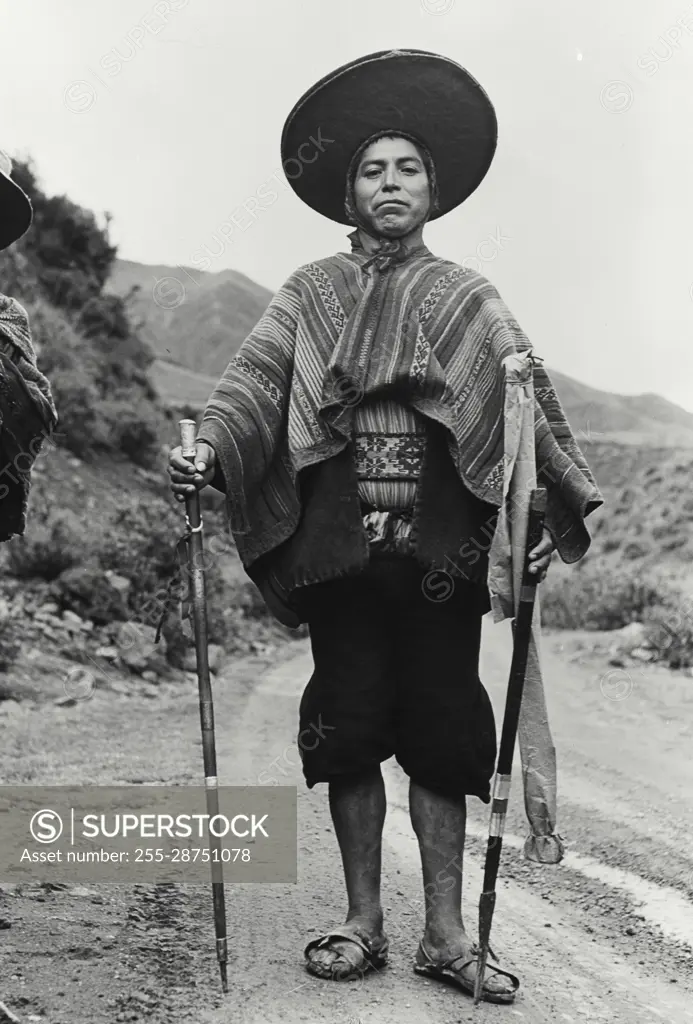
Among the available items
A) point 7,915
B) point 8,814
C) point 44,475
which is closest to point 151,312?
point 44,475

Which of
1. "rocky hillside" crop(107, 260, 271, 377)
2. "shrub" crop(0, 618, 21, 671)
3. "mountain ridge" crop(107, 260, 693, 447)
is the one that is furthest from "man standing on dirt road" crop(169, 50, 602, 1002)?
"mountain ridge" crop(107, 260, 693, 447)

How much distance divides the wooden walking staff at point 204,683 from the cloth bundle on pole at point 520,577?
2.44ft

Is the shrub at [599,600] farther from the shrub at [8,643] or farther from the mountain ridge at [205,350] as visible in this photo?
the shrub at [8,643]

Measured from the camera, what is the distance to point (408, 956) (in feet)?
10.1

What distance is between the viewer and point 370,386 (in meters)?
3.00

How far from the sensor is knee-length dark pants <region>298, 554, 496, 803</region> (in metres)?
2.96

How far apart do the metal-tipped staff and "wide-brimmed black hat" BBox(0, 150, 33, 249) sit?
1758 mm

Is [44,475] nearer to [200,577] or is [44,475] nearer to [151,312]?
[151,312]

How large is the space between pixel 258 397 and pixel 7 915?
1.62 meters

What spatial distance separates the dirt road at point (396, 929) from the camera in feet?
8.73

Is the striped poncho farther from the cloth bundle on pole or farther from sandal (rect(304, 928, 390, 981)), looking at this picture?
sandal (rect(304, 928, 390, 981))

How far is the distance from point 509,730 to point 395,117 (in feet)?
5.69

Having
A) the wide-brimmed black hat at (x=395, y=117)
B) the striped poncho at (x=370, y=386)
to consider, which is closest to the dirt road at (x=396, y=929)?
the striped poncho at (x=370, y=386)

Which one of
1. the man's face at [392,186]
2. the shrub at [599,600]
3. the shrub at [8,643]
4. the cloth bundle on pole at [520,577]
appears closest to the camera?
the cloth bundle on pole at [520,577]
